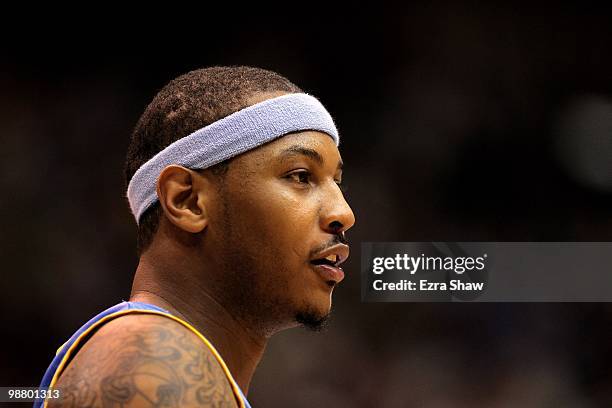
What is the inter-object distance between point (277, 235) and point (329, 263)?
9cm

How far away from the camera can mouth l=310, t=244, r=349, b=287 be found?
1259 millimetres

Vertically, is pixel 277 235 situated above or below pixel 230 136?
below

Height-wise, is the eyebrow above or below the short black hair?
below

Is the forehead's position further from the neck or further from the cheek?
the neck

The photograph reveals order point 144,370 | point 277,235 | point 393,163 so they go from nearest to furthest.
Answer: point 144,370 < point 277,235 < point 393,163

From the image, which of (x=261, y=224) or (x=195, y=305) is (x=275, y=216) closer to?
(x=261, y=224)

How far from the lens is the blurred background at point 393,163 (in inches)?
101

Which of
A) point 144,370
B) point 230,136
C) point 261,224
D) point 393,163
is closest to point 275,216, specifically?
point 261,224

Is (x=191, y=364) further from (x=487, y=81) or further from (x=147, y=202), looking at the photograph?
(x=487, y=81)

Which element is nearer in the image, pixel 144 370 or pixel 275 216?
pixel 144 370

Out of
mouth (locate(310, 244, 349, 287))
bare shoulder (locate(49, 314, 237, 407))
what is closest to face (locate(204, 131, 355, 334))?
mouth (locate(310, 244, 349, 287))

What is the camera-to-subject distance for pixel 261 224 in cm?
125

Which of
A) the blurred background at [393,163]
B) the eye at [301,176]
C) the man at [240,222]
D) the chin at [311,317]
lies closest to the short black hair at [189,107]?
the man at [240,222]

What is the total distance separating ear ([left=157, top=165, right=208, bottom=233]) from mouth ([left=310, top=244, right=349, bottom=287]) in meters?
0.18
